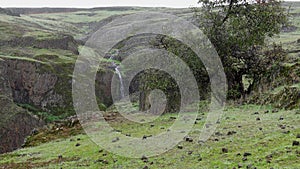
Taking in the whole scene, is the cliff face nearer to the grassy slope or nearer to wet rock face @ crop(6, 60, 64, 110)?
wet rock face @ crop(6, 60, 64, 110)

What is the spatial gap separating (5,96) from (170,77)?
48.0 meters

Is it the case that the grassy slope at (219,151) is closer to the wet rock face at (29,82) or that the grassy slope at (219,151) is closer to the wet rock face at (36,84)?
the wet rock face at (36,84)

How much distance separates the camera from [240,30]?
115 ft

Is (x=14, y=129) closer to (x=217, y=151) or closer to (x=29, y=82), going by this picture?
(x=29, y=82)

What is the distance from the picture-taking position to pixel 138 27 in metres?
184

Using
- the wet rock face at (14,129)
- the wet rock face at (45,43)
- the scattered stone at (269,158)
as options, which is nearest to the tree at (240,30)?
the scattered stone at (269,158)

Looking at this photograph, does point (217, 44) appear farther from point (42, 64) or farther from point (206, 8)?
point (42, 64)

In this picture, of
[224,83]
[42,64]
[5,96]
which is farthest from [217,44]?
[42,64]

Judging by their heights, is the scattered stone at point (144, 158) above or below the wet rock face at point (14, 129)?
above

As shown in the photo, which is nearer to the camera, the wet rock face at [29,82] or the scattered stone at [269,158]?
the scattered stone at [269,158]

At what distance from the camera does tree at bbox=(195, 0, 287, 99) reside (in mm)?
35156

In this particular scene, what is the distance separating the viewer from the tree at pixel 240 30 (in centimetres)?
3516

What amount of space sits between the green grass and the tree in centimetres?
935

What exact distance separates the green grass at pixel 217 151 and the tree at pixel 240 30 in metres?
9.35
